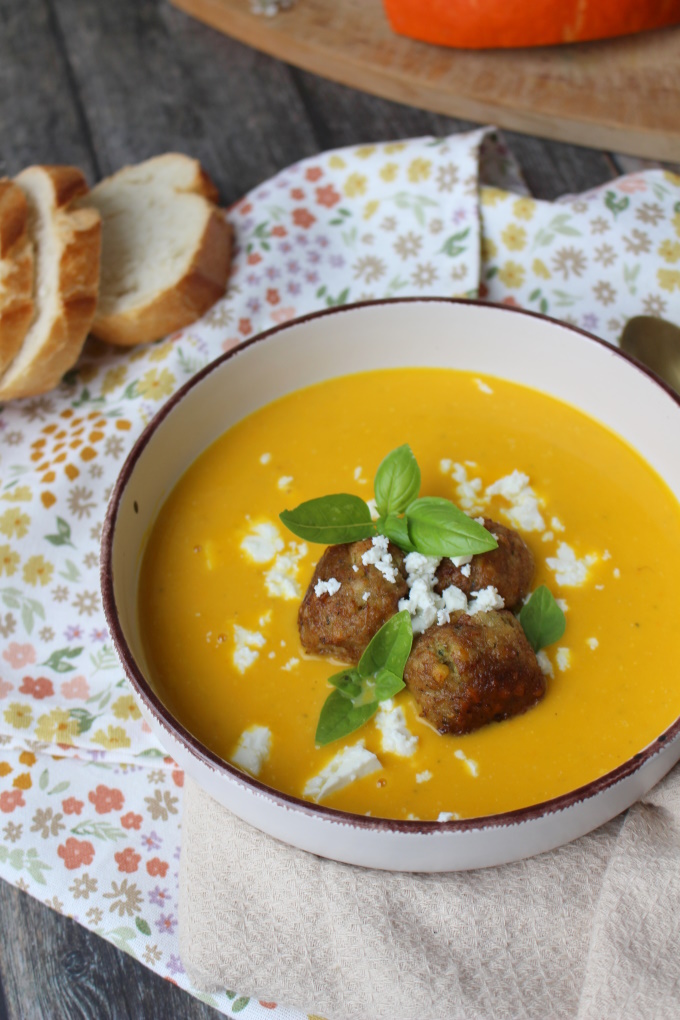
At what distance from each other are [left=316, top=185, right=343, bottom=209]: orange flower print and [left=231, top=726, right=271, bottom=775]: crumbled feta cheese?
184 centimetres

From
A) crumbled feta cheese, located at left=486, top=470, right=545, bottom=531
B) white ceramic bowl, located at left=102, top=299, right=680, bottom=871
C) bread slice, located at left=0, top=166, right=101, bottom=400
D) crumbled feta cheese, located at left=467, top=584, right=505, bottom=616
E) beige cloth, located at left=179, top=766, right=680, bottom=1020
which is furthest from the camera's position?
bread slice, located at left=0, top=166, right=101, bottom=400

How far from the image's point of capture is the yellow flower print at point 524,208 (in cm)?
293

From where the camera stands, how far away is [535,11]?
327cm

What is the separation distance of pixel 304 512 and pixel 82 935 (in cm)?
106

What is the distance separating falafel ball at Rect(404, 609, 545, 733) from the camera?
1826 mm

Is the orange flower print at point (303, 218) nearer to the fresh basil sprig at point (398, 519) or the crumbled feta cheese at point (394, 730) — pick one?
the fresh basil sprig at point (398, 519)

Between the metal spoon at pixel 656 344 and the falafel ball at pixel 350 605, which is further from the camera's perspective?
the metal spoon at pixel 656 344

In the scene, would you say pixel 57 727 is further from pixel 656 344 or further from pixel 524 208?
pixel 524 208

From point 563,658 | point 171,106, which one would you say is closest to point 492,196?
point 171,106

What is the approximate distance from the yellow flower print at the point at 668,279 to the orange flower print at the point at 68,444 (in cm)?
157

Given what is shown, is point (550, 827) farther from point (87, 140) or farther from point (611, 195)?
point (87, 140)

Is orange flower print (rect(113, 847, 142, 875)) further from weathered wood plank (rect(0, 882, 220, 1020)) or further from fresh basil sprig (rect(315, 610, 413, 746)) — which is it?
fresh basil sprig (rect(315, 610, 413, 746))

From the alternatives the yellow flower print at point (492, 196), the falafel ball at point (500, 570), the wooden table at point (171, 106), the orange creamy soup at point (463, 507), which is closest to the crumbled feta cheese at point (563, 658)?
the orange creamy soup at point (463, 507)

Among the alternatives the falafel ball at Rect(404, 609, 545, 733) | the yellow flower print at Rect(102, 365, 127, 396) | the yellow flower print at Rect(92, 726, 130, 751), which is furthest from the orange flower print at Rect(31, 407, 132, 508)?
the falafel ball at Rect(404, 609, 545, 733)
